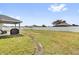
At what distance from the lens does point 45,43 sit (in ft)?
10.8

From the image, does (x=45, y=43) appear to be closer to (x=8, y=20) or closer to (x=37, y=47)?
(x=37, y=47)

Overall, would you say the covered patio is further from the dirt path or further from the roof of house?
the dirt path

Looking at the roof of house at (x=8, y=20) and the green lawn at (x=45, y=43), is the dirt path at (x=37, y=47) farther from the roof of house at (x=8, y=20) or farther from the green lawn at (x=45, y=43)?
the roof of house at (x=8, y=20)

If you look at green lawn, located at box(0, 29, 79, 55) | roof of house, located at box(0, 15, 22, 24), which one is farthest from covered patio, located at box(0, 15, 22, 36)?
green lawn, located at box(0, 29, 79, 55)

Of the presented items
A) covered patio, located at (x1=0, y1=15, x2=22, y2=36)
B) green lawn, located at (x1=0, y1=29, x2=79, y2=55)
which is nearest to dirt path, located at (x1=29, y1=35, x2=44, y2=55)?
green lawn, located at (x1=0, y1=29, x2=79, y2=55)

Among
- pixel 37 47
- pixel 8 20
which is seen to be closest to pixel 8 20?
pixel 8 20

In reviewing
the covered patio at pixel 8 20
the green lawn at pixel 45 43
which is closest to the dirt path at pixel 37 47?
the green lawn at pixel 45 43

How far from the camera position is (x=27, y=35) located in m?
3.35

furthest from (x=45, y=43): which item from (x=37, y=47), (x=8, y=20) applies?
(x=8, y=20)

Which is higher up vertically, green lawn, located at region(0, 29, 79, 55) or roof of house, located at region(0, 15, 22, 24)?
roof of house, located at region(0, 15, 22, 24)

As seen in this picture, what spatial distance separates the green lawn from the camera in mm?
3238

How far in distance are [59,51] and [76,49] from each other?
19cm

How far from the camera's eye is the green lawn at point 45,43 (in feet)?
10.6

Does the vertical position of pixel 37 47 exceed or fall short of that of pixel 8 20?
it falls short
